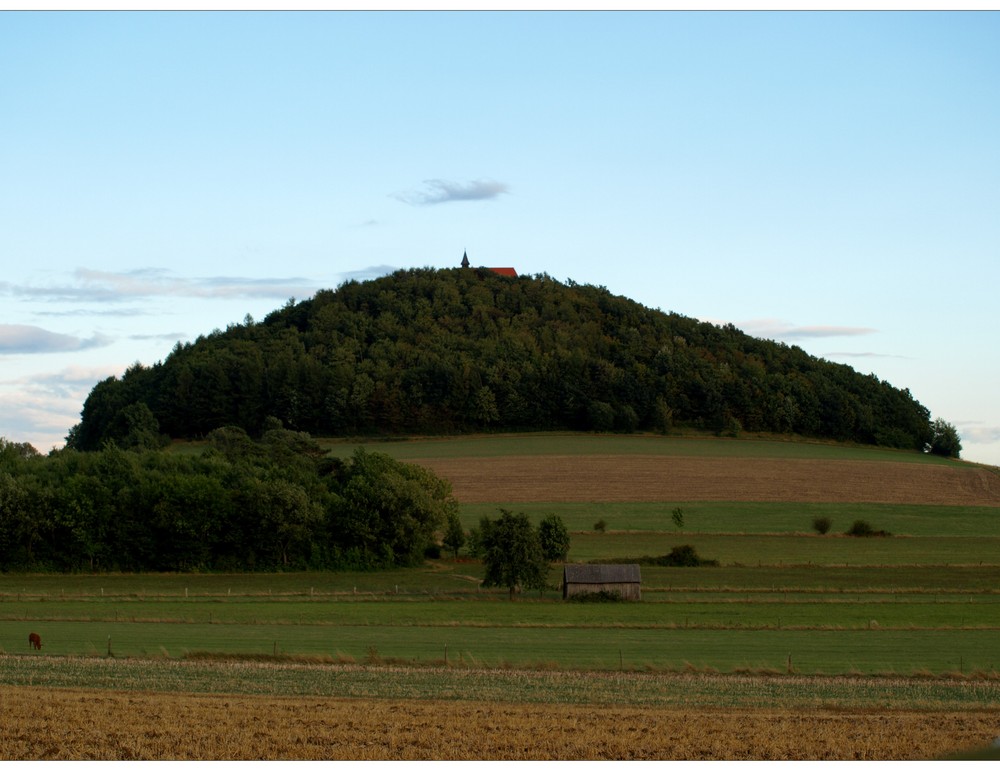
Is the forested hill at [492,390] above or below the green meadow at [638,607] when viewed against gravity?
above

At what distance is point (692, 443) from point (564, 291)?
3927 centimetres

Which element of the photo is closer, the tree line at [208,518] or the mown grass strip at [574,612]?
the mown grass strip at [574,612]

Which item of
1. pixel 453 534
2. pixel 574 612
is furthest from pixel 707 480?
pixel 574 612

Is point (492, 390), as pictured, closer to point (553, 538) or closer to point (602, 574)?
point (553, 538)

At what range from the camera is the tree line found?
59.8 m

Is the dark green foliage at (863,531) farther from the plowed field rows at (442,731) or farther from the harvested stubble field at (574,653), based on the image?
the plowed field rows at (442,731)

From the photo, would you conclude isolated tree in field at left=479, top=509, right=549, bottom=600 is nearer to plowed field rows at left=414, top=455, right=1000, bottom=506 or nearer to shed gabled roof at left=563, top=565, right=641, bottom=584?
shed gabled roof at left=563, top=565, right=641, bottom=584

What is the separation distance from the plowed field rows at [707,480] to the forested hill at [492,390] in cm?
1459

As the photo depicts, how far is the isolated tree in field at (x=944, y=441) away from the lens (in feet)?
353

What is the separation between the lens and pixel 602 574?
48.6 meters

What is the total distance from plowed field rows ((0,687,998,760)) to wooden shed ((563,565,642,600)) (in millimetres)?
26110

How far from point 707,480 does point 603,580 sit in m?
37.6

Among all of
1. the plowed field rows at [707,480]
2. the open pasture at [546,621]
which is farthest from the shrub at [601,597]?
the plowed field rows at [707,480]

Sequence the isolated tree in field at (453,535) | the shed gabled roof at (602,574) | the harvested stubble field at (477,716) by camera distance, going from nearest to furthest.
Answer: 1. the harvested stubble field at (477,716)
2. the shed gabled roof at (602,574)
3. the isolated tree in field at (453,535)
